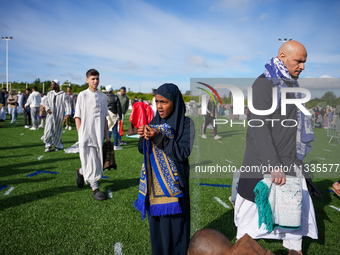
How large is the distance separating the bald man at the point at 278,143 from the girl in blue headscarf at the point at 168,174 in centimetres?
71

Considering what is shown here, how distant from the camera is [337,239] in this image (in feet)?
10.2

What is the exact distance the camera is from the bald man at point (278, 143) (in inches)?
88.7

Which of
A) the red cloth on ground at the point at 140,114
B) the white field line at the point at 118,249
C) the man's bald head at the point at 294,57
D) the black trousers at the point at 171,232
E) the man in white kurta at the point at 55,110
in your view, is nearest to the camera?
the black trousers at the point at 171,232

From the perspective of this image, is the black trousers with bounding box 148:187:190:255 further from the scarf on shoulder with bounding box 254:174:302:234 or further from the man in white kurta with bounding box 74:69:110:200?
the man in white kurta with bounding box 74:69:110:200

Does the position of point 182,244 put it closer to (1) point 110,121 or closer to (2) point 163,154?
(2) point 163,154

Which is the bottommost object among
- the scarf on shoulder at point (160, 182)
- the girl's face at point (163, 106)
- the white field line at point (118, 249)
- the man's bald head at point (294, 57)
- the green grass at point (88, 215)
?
the white field line at point (118, 249)

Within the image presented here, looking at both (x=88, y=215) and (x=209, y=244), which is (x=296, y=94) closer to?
(x=209, y=244)

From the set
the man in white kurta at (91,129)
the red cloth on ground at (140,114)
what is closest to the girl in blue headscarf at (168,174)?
the man in white kurta at (91,129)

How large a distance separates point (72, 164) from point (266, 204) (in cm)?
545

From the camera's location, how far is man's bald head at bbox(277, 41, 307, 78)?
2227 millimetres

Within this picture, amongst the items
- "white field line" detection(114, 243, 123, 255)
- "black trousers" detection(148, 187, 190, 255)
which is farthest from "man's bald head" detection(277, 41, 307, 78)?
"white field line" detection(114, 243, 123, 255)

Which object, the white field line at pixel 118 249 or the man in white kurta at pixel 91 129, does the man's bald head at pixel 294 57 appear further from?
the man in white kurta at pixel 91 129

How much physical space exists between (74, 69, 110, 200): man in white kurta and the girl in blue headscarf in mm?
2192

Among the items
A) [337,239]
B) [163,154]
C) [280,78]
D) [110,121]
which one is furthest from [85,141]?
[110,121]
